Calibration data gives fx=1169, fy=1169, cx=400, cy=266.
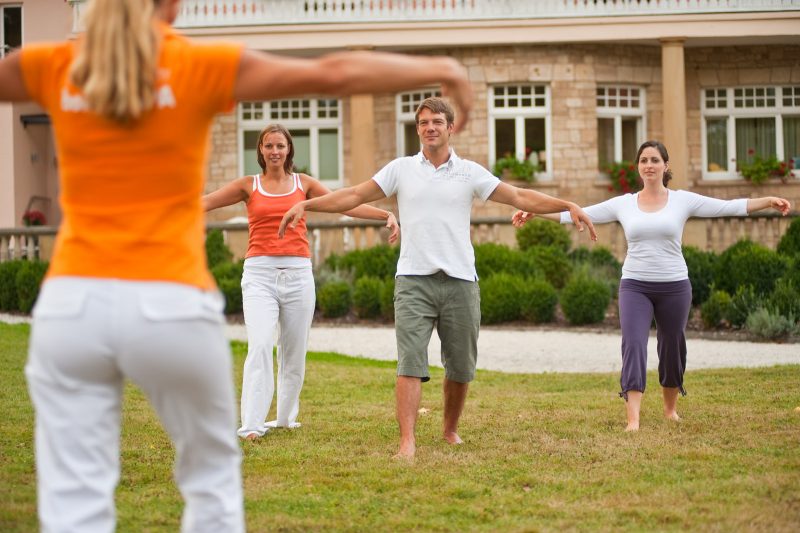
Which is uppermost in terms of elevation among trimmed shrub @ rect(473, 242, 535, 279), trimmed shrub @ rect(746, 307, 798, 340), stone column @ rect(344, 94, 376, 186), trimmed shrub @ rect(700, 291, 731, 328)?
stone column @ rect(344, 94, 376, 186)

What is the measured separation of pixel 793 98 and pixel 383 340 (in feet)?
49.1

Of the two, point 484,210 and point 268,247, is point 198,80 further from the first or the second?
point 484,210

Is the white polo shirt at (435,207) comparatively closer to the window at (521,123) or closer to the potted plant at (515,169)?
the potted plant at (515,169)

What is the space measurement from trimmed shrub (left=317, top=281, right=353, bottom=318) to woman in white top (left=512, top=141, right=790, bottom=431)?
33.3ft

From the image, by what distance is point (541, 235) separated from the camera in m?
21.1

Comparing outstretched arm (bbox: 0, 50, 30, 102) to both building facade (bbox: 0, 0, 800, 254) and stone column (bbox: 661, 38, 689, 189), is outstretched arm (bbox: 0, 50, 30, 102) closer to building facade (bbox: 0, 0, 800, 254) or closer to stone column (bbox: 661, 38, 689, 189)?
building facade (bbox: 0, 0, 800, 254)

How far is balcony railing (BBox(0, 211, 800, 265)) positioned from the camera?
21.4 metres

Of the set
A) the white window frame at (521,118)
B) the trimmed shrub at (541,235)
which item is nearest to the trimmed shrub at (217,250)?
the trimmed shrub at (541,235)

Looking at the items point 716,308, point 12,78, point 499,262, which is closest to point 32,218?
point 499,262

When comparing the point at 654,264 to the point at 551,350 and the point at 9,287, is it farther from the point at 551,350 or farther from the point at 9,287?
the point at 9,287

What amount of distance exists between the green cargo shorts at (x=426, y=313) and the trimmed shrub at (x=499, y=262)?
37.1ft

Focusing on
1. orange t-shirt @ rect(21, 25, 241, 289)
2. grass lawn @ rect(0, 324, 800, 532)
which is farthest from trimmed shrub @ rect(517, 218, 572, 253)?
orange t-shirt @ rect(21, 25, 241, 289)

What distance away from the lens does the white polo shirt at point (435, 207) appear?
716cm

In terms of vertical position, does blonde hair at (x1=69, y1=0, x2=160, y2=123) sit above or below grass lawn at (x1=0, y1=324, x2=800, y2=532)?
above
